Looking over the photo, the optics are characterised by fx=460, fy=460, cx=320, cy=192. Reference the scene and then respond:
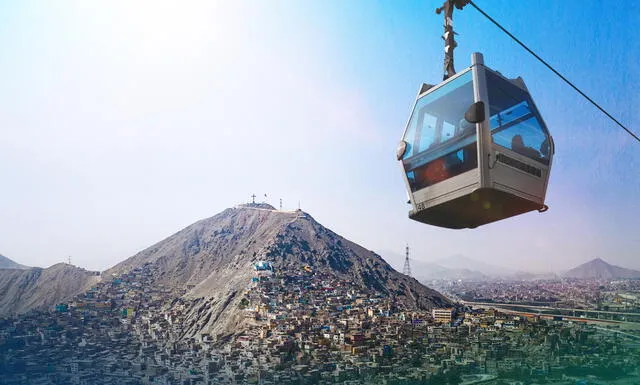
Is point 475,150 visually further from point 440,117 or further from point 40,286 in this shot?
point 40,286

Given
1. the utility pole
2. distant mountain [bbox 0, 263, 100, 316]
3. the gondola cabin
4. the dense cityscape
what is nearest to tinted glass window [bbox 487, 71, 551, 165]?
the gondola cabin

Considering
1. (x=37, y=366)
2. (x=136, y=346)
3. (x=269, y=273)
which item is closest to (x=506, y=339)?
(x=269, y=273)

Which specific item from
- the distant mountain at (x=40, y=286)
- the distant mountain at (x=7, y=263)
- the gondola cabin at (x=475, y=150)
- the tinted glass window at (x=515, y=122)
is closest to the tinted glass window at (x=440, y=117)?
the gondola cabin at (x=475, y=150)

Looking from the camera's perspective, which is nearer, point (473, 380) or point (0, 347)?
point (473, 380)

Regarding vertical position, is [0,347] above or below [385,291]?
below

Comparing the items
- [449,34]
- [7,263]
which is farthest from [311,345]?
[7,263]

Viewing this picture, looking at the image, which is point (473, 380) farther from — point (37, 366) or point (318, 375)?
point (37, 366)

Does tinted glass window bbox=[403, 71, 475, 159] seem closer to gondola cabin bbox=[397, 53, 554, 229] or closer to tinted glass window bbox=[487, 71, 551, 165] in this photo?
gondola cabin bbox=[397, 53, 554, 229]
